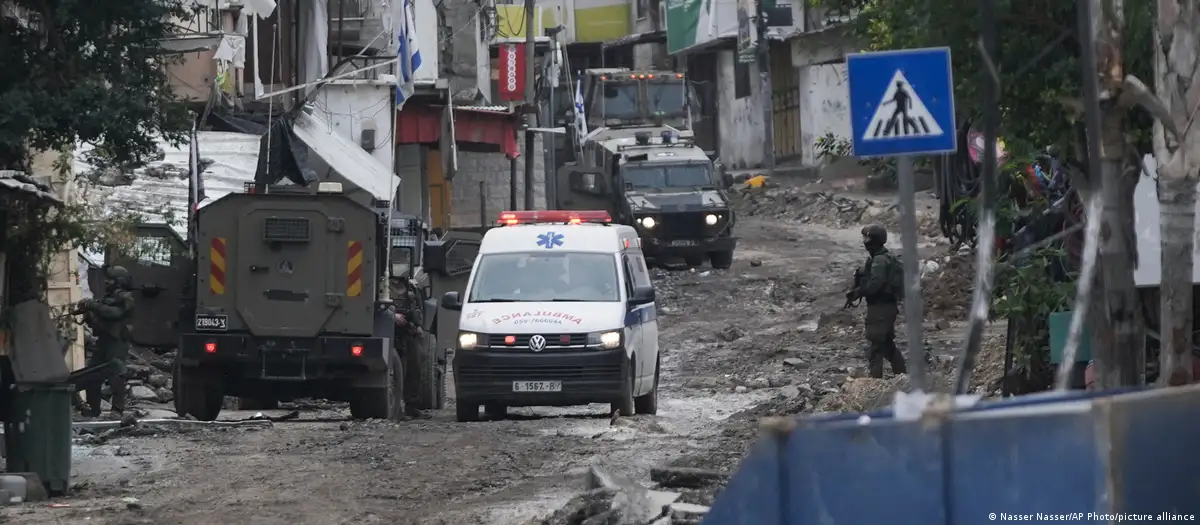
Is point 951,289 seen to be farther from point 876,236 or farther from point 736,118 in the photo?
point 736,118

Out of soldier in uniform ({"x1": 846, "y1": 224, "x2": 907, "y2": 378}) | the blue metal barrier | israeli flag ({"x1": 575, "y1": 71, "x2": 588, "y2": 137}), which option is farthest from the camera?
israeli flag ({"x1": 575, "y1": 71, "x2": 588, "y2": 137})

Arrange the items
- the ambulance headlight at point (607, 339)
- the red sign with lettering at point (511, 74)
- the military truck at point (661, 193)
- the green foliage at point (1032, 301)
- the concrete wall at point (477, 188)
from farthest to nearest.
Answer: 1. the concrete wall at point (477, 188)
2. the red sign with lettering at point (511, 74)
3. the military truck at point (661, 193)
4. the ambulance headlight at point (607, 339)
5. the green foliage at point (1032, 301)

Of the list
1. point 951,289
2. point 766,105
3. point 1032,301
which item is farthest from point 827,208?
point 1032,301

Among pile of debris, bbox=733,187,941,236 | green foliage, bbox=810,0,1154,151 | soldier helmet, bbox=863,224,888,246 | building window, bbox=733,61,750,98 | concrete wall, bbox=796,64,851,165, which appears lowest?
soldier helmet, bbox=863,224,888,246

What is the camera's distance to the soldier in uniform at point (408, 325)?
59.3ft

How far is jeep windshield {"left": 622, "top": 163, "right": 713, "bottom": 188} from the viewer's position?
1335 inches

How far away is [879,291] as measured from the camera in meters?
16.2

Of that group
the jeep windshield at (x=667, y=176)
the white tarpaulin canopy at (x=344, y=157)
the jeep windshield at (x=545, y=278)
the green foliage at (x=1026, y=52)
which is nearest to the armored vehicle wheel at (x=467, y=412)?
the jeep windshield at (x=545, y=278)

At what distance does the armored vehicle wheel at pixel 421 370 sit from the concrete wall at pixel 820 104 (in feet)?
84.5

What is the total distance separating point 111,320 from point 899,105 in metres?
10.1

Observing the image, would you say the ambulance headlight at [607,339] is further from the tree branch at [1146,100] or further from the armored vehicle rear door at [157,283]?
the tree branch at [1146,100]

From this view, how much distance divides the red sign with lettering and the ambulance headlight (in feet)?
72.9

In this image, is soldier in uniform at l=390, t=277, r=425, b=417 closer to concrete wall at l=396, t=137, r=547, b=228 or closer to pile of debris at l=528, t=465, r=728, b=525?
pile of debris at l=528, t=465, r=728, b=525

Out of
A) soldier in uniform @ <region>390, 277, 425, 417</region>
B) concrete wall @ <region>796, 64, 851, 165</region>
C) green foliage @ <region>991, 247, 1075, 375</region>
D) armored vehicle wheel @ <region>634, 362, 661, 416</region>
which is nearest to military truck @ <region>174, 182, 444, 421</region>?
soldier in uniform @ <region>390, 277, 425, 417</region>
